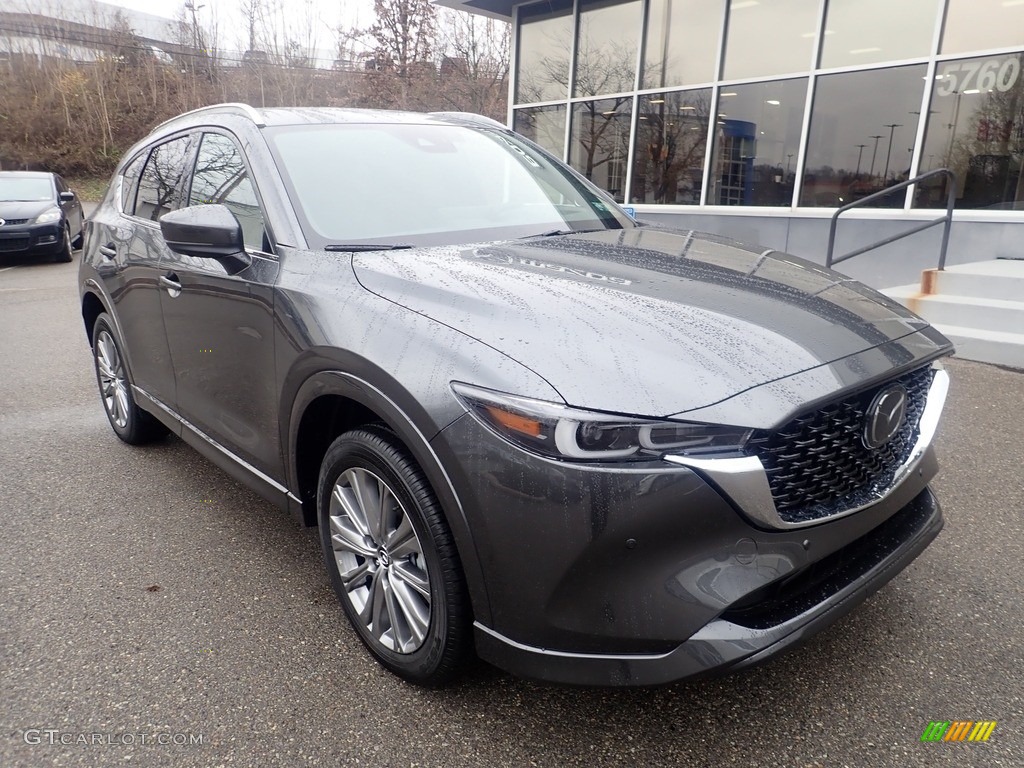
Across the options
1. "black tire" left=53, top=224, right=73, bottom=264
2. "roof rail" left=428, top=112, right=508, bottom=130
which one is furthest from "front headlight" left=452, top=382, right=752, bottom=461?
"black tire" left=53, top=224, right=73, bottom=264

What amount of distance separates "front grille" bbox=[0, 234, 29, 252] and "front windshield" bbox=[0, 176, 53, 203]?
0.91 m

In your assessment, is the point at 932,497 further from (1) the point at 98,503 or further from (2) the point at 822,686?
(1) the point at 98,503

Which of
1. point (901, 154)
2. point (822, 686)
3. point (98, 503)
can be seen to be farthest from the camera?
point (901, 154)

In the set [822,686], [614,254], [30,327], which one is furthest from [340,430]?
[30,327]

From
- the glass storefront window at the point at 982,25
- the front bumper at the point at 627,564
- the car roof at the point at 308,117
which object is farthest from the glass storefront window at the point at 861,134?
the front bumper at the point at 627,564

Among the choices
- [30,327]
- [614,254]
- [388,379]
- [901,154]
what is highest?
[901,154]

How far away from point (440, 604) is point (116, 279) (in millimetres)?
2905

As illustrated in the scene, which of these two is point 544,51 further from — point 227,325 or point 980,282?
point 227,325

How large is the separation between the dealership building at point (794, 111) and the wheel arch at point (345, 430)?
8.13 metres

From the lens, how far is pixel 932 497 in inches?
94.3

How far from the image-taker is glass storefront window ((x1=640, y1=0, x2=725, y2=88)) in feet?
34.9

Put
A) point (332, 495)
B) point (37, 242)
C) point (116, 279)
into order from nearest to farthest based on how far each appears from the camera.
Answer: point (332, 495) → point (116, 279) → point (37, 242)

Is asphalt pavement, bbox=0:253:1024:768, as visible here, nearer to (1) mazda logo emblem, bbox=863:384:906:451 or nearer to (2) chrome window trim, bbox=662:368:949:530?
(2) chrome window trim, bbox=662:368:949:530

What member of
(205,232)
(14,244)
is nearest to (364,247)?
(205,232)
